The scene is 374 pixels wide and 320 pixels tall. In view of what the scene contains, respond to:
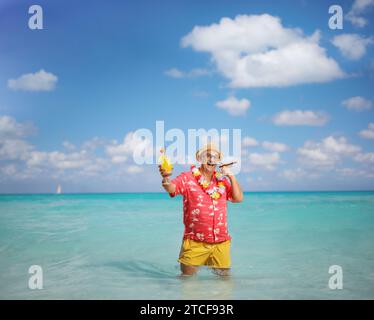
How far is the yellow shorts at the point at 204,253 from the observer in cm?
438

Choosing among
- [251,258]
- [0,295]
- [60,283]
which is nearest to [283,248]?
[251,258]

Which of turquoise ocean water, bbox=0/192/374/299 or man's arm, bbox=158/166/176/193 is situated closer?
man's arm, bbox=158/166/176/193

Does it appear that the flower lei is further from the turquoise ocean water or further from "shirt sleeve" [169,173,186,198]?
the turquoise ocean water

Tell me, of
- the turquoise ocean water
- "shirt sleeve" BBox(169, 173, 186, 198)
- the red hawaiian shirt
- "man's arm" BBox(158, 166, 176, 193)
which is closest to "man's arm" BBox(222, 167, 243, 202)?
the red hawaiian shirt

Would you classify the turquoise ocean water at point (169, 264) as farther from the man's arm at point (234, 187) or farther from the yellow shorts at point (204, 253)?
the man's arm at point (234, 187)

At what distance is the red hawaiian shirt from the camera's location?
14.2 ft

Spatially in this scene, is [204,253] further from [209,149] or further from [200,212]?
[209,149]

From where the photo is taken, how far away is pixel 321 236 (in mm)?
9055

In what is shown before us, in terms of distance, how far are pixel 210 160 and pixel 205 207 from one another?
0.50 metres

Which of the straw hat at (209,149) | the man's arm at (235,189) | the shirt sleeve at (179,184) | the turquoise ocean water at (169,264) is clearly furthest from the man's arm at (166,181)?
the turquoise ocean water at (169,264)

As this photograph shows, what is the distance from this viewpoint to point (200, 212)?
14.2 feet

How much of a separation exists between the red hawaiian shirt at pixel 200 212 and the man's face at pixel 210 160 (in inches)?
7.5
